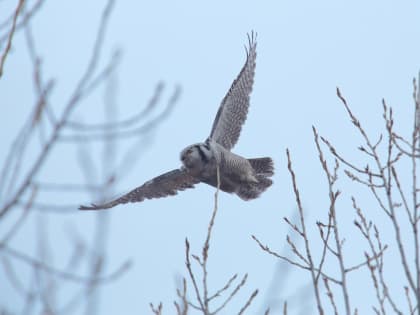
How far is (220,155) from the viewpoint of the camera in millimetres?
8531

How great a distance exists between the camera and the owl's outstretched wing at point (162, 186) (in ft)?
28.5

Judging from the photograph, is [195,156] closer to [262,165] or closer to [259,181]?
[259,181]

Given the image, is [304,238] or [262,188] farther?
[262,188]

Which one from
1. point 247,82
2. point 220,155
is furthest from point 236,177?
point 247,82

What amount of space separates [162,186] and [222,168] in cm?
80

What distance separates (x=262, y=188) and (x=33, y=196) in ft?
23.2

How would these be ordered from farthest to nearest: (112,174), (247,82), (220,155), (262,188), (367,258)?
(247,82)
(262,188)
(220,155)
(367,258)
(112,174)

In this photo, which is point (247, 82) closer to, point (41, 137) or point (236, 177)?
point (236, 177)

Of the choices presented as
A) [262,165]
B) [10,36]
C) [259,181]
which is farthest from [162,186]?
[10,36]

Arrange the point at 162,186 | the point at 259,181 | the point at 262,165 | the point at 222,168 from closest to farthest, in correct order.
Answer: the point at 222,168 → the point at 162,186 → the point at 259,181 → the point at 262,165

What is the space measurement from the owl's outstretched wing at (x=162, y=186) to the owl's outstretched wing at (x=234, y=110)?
77 cm

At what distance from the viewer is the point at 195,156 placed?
8.17m

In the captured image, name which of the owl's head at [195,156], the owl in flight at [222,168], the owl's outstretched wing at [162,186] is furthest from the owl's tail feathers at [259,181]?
the owl's head at [195,156]

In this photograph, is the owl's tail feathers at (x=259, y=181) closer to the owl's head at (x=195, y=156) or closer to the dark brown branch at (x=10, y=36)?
the owl's head at (x=195, y=156)
